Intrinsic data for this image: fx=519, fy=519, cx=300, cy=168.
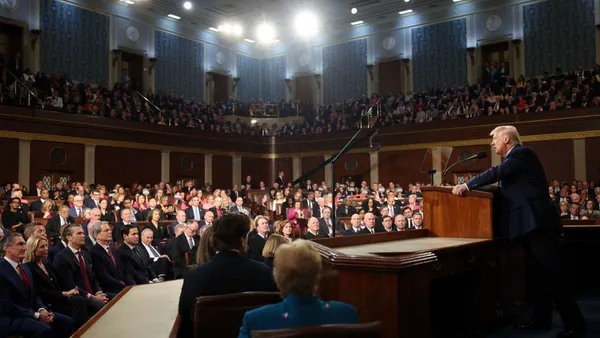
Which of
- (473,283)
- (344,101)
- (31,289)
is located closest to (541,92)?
(344,101)

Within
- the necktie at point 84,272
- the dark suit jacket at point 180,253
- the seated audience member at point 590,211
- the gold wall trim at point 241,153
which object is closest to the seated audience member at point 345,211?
the seated audience member at point 590,211

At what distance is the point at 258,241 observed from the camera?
622 centimetres

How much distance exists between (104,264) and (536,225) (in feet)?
12.8

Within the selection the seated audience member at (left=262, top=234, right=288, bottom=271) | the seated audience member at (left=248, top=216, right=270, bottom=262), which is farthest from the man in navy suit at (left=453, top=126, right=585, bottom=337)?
the seated audience member at (left=248, top=216, right=270, bottom=262)

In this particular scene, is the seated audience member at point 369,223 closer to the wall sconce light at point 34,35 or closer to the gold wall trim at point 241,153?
the gold wall trim at point 241,153

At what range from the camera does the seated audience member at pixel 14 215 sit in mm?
8484

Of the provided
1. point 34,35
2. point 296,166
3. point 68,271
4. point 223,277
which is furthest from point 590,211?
point 34,35

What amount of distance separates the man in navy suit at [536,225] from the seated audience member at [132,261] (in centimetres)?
358

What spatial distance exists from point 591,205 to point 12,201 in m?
10.5

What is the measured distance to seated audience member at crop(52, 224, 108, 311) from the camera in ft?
15.1

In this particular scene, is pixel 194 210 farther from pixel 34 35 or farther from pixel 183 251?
pixel 34 35

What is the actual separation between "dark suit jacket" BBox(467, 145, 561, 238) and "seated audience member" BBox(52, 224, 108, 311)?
337 cm

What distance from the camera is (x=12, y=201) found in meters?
8.86

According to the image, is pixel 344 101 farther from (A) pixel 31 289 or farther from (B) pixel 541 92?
(A) pixel 31 289
